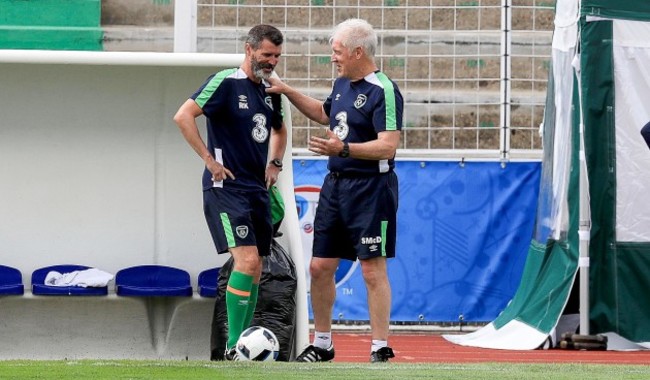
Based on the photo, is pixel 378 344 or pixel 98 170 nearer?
pixel 378 344

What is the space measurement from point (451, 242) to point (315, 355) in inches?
177

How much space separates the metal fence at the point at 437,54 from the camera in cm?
1311

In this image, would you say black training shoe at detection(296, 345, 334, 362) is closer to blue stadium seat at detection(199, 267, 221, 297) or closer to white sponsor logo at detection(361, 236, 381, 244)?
white sponsor logo at detection(361, 236, 381, 244)

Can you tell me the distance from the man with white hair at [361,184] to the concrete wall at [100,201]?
193 cm

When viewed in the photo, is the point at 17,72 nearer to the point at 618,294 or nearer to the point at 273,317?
the point at 273,317

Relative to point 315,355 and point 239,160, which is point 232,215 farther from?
point 315,355

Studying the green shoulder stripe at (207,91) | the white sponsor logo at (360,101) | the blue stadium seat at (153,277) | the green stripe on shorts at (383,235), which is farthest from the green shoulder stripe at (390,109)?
the blue stadium seat at (153,277)

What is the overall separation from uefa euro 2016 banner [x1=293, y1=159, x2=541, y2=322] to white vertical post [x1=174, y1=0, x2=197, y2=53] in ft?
10.4

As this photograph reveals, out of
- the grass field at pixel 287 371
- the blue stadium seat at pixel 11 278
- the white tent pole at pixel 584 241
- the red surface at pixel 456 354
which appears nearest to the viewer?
the grass field at pixel 287 371

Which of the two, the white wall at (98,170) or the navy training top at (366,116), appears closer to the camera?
the navy training top at (366,116)

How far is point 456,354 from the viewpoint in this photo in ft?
36.3

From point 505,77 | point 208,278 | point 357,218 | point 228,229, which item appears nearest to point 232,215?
point 228,229

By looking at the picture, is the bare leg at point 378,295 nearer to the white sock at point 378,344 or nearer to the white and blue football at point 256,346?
the white sock at point 378,344

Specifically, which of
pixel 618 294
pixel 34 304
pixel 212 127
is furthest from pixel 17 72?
pixel 618 294
